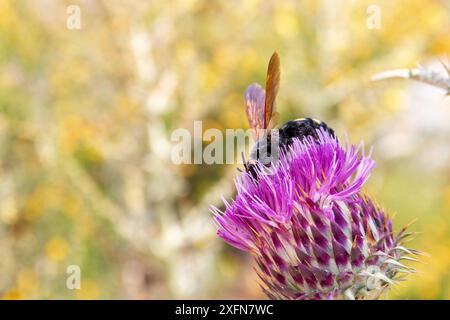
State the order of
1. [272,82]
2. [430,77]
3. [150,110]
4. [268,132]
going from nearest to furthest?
1. [272,82]
2. [268,132]
3. [430,77]
4. [150,110]

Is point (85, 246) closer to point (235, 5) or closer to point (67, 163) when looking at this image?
point (67, 163)

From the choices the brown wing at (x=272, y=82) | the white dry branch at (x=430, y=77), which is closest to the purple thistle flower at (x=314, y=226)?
the brown wing at (x=272, y=82)

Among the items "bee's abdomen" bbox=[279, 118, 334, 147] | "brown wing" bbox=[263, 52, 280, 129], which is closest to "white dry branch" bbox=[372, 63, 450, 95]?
"bee's abdomen" bbox=[279, 118, 334, 147]

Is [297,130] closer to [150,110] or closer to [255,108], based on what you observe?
[255,108]

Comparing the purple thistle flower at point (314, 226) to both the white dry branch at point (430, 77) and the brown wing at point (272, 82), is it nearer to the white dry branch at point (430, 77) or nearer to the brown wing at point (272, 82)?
the brown wing at point (272, 82)

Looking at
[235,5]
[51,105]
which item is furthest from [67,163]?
[235,5]

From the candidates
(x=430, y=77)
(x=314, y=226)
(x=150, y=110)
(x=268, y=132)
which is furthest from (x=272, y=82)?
(x=150, y=110)

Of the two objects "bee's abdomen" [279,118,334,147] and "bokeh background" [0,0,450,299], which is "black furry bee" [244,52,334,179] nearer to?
"bee's abdomen" [279,118,334,147]
